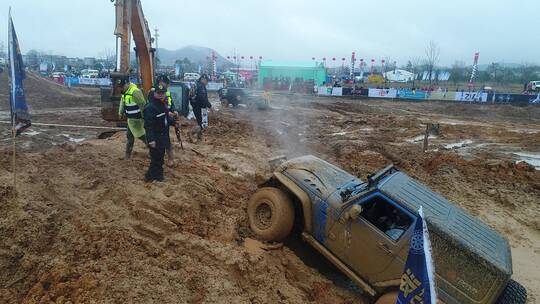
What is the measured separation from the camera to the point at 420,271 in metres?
2.28

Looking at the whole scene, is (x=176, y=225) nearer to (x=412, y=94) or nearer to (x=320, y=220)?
(x=320, y=220)

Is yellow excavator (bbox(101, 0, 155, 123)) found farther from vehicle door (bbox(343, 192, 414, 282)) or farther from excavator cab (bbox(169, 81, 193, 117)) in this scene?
vehicle door (bbox(343, 192, 414, 282))

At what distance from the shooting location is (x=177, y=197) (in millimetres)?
6078

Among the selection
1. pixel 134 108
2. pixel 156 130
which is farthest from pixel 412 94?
pixel 156 130

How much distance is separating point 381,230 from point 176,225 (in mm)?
2741

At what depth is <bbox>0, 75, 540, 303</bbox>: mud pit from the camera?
3982mm

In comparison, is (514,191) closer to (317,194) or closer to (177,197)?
(317,194)

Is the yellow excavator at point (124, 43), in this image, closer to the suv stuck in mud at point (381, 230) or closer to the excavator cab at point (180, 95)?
the excavator cab at point (180, 95)

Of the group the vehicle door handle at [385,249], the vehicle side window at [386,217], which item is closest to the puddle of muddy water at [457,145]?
the vehicle side window at [386,217]

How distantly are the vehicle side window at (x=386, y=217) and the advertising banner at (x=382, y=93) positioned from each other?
3082 centimetres

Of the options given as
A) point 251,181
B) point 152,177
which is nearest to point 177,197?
point 152,177

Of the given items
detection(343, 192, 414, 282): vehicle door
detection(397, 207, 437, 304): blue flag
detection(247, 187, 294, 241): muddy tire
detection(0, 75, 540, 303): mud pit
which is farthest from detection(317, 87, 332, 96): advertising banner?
detection(397, 207, 437, 304): blue flag

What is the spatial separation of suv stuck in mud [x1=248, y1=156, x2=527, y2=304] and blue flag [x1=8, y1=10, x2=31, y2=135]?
138 inches

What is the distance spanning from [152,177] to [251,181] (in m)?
2.38
